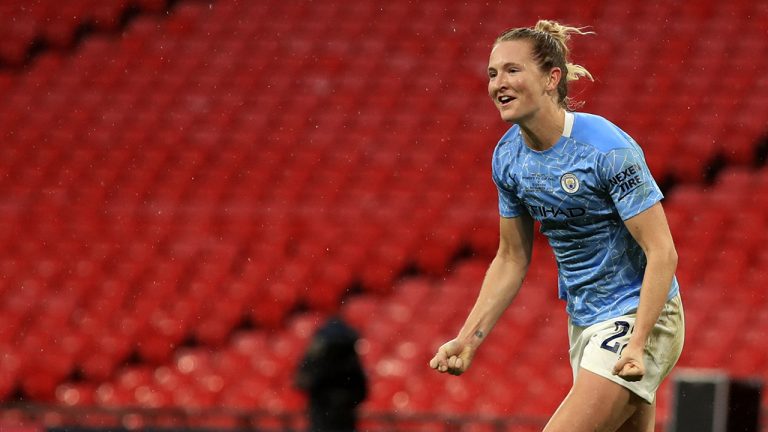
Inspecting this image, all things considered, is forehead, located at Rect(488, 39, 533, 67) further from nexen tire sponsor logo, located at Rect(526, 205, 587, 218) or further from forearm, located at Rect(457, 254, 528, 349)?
forearm, located at Rect(457, 254, 528, 349)

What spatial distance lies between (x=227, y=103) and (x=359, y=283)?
311 centimetres

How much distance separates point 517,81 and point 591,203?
40cm

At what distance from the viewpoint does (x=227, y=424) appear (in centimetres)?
852

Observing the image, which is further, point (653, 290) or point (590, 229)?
point (590, 229)

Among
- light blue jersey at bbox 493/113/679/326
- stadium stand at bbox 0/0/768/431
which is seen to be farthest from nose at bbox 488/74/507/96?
stadium stand at bbox 0/0/768/431

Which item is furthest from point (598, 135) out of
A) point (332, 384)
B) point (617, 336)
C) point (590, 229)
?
point (332, 384)

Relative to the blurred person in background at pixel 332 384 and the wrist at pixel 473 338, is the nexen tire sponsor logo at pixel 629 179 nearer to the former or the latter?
the wrist at pixel 473 338

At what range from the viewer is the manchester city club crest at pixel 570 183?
3.55 meters

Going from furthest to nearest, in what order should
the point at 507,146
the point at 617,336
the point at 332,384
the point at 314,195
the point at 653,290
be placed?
1. the point at 314,195
2. the point at 332,384
3. the point at 507,146
4. the point at 617,336
5. the point at 653,290

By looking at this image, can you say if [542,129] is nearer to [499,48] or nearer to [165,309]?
[499,48]

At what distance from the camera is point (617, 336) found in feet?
11.6

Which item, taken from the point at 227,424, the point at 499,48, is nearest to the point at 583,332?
the point at 499,48

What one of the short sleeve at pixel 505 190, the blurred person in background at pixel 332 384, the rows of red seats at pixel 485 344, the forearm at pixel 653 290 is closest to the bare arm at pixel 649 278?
the forearm at pixel 653 290

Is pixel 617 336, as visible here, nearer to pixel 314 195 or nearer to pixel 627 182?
pixel 627 182
